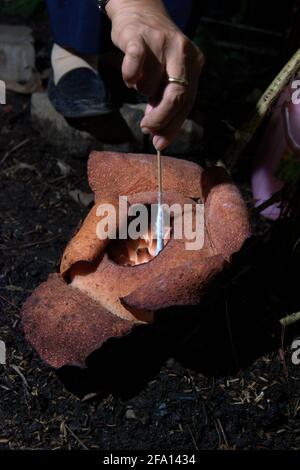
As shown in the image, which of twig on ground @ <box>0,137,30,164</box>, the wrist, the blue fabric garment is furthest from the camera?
twig on ground @ <box>0,137,30,164</box>

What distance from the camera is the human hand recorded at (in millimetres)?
1290

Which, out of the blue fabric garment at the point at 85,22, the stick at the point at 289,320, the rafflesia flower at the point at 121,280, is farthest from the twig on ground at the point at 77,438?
the blue fabric garment at the point at 85,22

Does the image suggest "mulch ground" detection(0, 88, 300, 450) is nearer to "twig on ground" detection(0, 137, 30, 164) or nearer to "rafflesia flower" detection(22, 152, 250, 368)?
"rafflesia flower" detection(22, 152, 250, 368)

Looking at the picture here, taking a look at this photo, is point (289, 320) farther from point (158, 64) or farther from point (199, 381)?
point (158, 64)

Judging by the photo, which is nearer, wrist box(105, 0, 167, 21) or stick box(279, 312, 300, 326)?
wrist box(105, 0, 167, 21)

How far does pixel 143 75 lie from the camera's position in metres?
1.30

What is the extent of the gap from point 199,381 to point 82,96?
1.17 meters

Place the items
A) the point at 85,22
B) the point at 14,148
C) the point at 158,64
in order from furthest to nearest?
1. the point at 14,148
2. the point at 85,22
3. the point at 158,64

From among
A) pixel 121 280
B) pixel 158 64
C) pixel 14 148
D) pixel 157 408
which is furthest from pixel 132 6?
pixel 14 148

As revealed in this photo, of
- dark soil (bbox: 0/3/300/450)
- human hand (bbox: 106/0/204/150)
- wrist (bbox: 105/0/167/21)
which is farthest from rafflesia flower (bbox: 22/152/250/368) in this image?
wrist (bbox: 105/0/167/21)

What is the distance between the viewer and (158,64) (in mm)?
1322

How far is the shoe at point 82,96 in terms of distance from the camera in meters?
2.25

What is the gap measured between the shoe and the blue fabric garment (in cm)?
10
